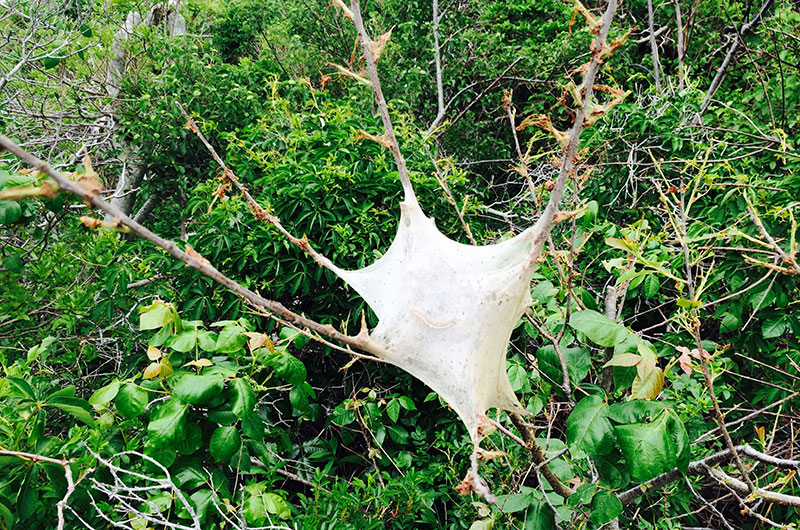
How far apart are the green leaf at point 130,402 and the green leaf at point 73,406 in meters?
0.11

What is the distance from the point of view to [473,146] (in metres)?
5.13

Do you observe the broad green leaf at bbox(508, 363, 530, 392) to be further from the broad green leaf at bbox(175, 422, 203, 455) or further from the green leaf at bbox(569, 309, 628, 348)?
the broad green leaf at bbox(175, 422, 203, 455)

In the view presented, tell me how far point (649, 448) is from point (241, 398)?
1.16m

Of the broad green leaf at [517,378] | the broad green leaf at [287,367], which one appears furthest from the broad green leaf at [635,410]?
the broad green leaf at [287,367]

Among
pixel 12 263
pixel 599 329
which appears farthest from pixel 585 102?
pixel 12 263

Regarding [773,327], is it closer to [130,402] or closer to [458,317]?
[458,317]

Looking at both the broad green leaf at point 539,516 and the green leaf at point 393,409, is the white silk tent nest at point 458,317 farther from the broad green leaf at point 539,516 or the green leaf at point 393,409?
the green leaf at point 393,409

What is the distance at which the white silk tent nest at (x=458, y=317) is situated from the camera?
126 cm

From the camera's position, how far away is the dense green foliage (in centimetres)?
144

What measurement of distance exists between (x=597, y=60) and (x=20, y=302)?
3069mm

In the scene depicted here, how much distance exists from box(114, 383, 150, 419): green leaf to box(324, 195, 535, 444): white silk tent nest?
767 millimetres

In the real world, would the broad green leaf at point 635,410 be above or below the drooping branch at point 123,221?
below

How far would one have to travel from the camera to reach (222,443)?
152 cm

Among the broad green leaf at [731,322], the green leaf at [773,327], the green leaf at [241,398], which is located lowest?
the broad green leaf at [731,322]
